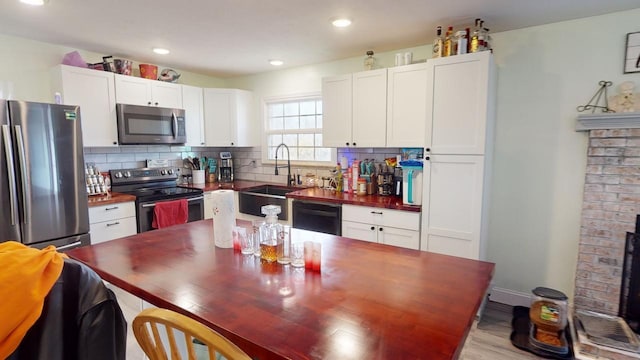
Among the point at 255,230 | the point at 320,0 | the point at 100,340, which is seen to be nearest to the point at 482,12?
the point at 320,0

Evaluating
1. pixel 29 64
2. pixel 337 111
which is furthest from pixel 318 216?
pixel 29 64

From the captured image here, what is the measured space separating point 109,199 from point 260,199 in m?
1.48

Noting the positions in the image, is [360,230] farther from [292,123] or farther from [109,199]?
[109,199]

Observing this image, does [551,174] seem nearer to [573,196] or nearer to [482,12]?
[573,196]

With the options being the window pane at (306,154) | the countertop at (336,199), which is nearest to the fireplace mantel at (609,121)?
the countertop at (336,199)

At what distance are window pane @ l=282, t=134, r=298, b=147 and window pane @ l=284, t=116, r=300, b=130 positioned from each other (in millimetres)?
103

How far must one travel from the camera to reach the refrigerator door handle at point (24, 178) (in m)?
2.41

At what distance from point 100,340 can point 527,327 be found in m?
2.86

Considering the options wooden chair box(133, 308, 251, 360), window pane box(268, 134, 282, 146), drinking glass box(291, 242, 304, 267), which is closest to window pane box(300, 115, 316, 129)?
window pane box(268, 134, 282, 146)

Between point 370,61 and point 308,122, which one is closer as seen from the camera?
point 370,61

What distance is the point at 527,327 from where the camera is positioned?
257 centimetres

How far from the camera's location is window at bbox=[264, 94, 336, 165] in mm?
4117

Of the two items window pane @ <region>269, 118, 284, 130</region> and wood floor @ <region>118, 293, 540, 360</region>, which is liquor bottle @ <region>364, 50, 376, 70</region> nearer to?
window pane @ <region>269, 118, 284, 130</region>

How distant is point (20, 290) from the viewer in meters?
0.73
